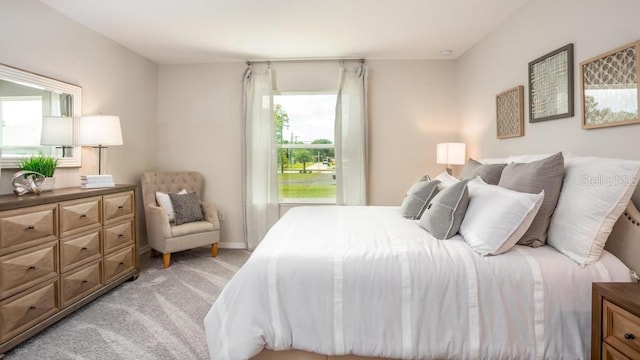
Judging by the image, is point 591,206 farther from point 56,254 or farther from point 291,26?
point 56,254

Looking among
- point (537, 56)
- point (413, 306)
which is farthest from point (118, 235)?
point (537, 56)

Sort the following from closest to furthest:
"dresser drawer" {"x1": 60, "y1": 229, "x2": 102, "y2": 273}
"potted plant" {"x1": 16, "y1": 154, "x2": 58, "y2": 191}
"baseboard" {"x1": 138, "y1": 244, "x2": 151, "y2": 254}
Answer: "dresser drawer" {"x1": 60, "y1": 229, "x2": 102, "y2": 273} → "potted plant" {"x1": 16, "y1": 154, "x2": 58, "y2": 191} → "baseboard" {"x1": 138, "y1": 244, "x2": 151, "y2": 254}

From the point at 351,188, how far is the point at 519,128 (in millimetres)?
1996

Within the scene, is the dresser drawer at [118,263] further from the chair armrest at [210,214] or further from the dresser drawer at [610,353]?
the dresser drawer at [610,353]

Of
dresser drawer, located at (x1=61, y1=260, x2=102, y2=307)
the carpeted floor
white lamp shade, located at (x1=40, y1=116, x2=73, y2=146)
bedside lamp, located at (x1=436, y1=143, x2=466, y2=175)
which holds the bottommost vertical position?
the carpeted floor

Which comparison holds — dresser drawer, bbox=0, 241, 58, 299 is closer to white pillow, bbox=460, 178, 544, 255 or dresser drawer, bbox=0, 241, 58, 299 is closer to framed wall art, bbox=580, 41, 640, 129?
white pillow, bbox=460, 178, 544, 255

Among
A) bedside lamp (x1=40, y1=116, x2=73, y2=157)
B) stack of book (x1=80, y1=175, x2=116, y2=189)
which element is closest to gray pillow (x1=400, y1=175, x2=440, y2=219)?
stack of book (x1=80, y1=175, x2=116, y2=189)

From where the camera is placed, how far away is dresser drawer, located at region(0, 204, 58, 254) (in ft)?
6.15

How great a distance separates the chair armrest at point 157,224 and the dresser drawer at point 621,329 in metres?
3.51

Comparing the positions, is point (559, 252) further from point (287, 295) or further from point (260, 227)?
point (260, 227)

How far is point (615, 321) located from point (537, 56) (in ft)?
6.93

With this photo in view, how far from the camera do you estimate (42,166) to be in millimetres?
2447

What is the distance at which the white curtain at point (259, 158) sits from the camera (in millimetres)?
4160

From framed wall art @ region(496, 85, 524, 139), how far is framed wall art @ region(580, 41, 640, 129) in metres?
0.69
